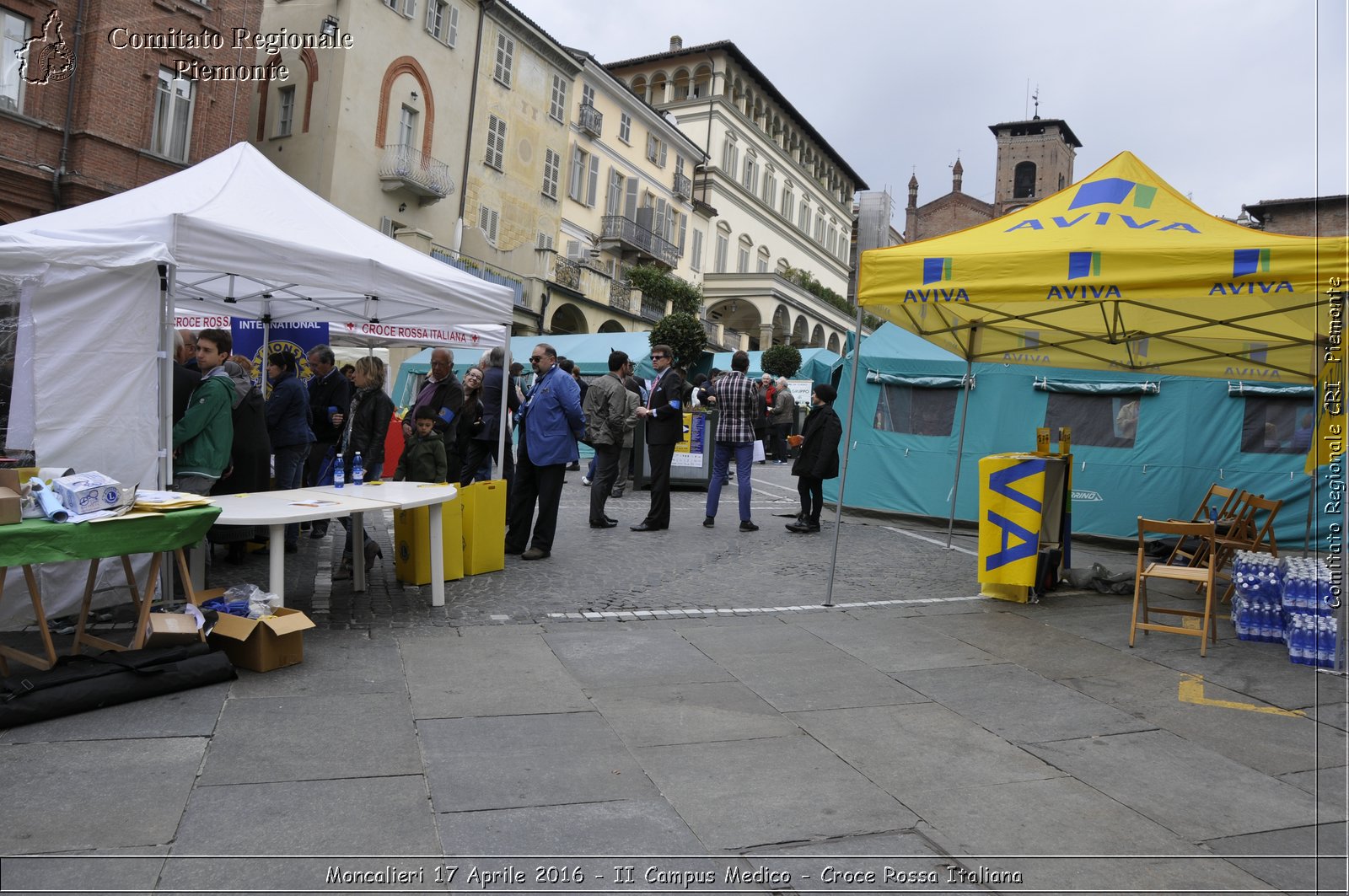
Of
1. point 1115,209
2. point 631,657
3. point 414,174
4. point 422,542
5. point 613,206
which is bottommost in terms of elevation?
point 631,657

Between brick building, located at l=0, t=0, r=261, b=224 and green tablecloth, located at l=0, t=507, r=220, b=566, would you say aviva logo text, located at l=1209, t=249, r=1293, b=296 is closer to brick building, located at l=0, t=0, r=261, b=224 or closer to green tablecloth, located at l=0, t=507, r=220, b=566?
green tablecloth, located at l=0, t=507, r=220, b=566

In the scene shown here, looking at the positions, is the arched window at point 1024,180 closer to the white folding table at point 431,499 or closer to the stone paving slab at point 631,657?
the white folding table at point 431,499

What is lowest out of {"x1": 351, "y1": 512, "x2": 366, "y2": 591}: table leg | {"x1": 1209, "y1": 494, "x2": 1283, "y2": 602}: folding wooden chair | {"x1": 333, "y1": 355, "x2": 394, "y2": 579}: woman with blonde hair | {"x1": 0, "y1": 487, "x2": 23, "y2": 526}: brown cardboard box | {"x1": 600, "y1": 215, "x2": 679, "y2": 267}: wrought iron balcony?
{"x1": 351, "y1": 512, "x2": 366, "y2": 591}: table leg

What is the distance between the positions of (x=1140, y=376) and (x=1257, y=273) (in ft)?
21.4

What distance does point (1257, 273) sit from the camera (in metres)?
5.34

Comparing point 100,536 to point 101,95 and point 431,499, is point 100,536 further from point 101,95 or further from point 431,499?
point 101,95

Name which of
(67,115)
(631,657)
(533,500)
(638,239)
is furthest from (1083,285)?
(638,239)

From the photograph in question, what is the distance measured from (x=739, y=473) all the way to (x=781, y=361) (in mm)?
16170

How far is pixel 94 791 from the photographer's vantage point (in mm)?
3381

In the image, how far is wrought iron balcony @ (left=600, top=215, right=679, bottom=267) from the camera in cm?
3803

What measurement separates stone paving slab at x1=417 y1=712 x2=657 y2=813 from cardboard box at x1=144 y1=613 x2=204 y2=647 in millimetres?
1458

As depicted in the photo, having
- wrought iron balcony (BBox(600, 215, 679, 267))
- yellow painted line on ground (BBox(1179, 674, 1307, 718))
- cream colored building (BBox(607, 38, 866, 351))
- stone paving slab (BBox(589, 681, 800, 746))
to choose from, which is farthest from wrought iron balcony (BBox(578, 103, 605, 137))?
yellow painted line on ground (BBox(1179, 674, 1307, 718))

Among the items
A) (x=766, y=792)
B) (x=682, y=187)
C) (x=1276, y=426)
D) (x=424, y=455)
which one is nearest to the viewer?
(x=766, y=792)

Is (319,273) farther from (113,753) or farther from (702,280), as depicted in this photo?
(702,280)
